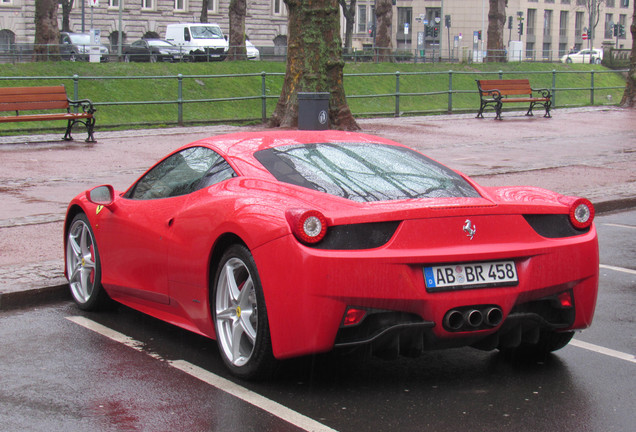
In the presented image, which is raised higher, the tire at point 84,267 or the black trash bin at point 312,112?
the black trash bin at point 312,112

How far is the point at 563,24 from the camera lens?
9450 centimetres

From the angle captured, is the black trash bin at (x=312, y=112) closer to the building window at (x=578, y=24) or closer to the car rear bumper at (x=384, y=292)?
the car rear bumper at (x=384, y=292)

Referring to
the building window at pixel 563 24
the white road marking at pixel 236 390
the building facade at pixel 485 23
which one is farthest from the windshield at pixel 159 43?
the building window at pixel 563 24

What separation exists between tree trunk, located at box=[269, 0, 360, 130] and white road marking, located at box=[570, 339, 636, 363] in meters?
14.5

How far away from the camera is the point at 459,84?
134ft

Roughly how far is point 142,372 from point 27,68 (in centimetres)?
2892

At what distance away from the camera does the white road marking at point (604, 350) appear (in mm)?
5265

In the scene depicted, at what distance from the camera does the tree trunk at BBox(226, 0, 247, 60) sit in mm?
41312

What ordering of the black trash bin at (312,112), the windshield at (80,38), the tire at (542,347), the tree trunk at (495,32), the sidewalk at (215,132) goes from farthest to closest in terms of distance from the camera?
the tree trunk at (495,32)
the windshield at (80,38)
the black trash bin at (312,112)
the sidewalk at (215,132)
the tire at (542,347)

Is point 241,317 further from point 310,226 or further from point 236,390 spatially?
point 310,226

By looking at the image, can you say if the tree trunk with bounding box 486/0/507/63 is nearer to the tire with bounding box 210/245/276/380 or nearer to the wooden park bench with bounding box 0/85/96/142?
the wooden park bench with bounding box 0/85/96/142

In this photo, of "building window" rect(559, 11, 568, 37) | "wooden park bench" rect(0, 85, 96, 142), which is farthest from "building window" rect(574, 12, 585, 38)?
"wooden park bench" rect(0, 85, 96, 142)

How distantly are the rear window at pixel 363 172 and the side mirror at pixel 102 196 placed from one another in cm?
126

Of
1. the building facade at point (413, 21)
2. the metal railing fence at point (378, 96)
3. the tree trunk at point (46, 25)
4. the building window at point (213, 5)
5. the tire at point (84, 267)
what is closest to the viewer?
the tire at point (84, 267)
